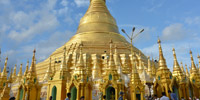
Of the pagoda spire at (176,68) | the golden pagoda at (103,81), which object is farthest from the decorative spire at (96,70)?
the pagoda spire at (176,68)

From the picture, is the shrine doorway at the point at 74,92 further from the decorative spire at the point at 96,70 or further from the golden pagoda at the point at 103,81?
the decorative spire at the point at 96,70

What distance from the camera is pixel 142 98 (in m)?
15.6

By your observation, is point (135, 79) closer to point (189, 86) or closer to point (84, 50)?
point (189, 86)

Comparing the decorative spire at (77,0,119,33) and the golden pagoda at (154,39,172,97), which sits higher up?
the decorative spire at (77,0,119,33)

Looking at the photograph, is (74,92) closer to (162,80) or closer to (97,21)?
(162,80)

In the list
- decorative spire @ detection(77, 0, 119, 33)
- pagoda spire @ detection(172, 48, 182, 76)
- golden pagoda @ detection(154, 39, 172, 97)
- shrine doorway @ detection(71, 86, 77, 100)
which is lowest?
shrine doorway @ detection(71, 86, 77, 100)

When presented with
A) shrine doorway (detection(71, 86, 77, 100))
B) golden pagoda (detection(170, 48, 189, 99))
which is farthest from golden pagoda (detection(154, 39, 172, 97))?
shrine doorway (detection(71, 86, 77, 100))

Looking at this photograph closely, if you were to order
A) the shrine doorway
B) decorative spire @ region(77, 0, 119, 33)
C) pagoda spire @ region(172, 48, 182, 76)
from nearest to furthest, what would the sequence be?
the shrine doorway
pagoda spire @ region(172, 48, 182, 76)
decorative spire @ region(77, 0, 119, 33)

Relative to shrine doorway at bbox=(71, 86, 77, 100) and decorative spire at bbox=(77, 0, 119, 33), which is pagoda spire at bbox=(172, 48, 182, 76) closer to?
shrine doorway at bbox=(71, 86, 77, 100)

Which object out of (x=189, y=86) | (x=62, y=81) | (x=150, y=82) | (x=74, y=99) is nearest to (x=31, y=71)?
(x=62, y=81)

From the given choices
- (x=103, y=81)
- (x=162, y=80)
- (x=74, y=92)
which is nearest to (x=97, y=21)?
(x=74, y=92)

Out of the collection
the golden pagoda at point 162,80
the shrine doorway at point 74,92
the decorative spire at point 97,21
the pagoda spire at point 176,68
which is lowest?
the shrine doorway at point 74,92

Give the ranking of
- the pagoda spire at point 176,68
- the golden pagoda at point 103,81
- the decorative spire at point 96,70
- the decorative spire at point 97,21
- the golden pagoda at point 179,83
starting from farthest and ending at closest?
the decorative spire at point 97,21 < the decorative spire at point 96,70 < the pagoda spire at point 176,68 < the golden pagoda at point 179,83 < the golden pagoda at point 103,81

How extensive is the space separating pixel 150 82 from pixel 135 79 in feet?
9.70
